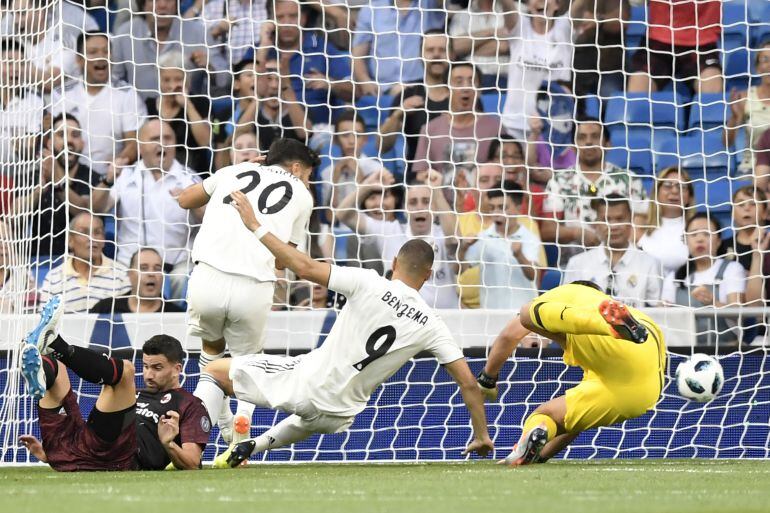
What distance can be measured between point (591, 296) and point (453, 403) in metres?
2.08

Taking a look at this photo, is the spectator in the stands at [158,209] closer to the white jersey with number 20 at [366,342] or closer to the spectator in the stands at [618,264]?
the spectator in the stands at [618,264]

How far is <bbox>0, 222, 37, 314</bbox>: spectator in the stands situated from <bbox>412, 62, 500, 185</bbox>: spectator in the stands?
10.6 feet

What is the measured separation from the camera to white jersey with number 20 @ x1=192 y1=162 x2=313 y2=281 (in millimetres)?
7457

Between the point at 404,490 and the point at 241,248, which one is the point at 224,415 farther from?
the point at 404,490

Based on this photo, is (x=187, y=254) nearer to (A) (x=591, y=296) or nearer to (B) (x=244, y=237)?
(B) (x=244, y=237)

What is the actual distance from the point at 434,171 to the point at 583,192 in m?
1.16

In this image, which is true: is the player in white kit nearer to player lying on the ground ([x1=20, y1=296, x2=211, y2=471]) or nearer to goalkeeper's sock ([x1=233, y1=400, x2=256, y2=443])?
goalkeeper's sock ([x1=233, y1=400, x2=256, y2=443])

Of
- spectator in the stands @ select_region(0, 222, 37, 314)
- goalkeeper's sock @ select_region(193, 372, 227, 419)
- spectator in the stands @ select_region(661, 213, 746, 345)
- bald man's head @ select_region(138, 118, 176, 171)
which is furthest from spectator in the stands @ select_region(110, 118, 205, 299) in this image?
spectator in the stands @ select_region(661, 213, 746, 345)

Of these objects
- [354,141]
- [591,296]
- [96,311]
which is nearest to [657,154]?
[354,141]

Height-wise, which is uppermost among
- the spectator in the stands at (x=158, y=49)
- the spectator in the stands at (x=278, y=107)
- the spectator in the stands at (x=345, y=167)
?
the spectator in the stands at (x=158, y=49)

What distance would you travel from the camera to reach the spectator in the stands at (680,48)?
10.6m

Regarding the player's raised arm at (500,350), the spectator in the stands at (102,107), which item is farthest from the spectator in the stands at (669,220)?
the spectator in the stands at (102,107)

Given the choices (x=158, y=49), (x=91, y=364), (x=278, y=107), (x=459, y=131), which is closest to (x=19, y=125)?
(x=158, y=49)

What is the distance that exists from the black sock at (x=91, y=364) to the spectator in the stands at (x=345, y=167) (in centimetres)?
387
